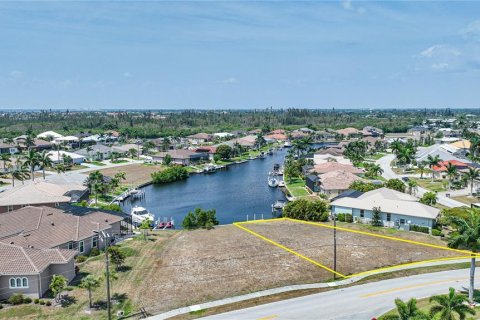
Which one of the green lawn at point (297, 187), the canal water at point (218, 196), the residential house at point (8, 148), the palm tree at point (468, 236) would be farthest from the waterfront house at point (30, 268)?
the residential house at point (8, 148)

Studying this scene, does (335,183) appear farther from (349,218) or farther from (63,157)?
(63,157)

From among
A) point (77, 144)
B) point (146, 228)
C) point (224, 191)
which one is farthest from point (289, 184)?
point (77, 144)

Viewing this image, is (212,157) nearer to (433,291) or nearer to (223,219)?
(223,219)

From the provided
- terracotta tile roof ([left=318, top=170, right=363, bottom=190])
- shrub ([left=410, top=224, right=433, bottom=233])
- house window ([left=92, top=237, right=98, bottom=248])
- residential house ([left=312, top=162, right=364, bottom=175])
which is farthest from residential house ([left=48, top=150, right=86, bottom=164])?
shrub ([left=410, top=224, right=433, bottom=233])

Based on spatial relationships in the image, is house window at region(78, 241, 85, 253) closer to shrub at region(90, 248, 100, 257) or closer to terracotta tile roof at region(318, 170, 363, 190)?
shrub at region(90, 248, 100, 257)

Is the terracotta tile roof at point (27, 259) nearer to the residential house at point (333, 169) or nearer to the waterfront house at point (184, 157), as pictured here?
the residential house at point (333, 169)

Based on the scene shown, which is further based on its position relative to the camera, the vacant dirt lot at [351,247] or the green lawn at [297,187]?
the green lawn at [297,187]
